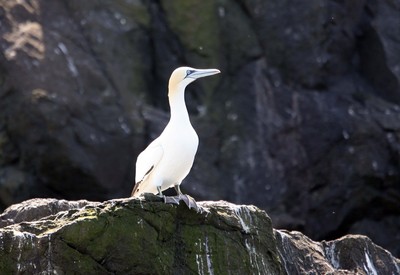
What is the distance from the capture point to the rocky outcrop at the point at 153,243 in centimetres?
977

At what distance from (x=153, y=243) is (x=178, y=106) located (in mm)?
2169

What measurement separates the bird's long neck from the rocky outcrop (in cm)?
114

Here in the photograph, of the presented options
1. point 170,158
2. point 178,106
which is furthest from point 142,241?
point 178,106

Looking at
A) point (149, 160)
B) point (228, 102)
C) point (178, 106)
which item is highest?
point (178, 106)

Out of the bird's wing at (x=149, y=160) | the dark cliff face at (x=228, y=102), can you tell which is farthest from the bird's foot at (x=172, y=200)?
the dark cliff face at (x=228, y=102)

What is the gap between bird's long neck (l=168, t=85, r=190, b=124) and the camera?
11.6 metres

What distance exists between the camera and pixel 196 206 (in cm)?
1047

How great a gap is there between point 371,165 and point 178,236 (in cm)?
911

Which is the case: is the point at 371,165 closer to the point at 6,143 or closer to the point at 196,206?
the point at 6,143

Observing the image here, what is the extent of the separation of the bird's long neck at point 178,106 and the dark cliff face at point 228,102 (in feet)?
18.9

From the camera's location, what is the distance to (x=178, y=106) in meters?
11.9

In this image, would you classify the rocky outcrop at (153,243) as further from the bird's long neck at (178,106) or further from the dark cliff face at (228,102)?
the dark cliff face at (228,102)

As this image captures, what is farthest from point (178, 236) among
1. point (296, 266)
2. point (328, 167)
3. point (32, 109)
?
point (328, 167)

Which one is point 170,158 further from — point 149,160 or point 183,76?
point 183,76
